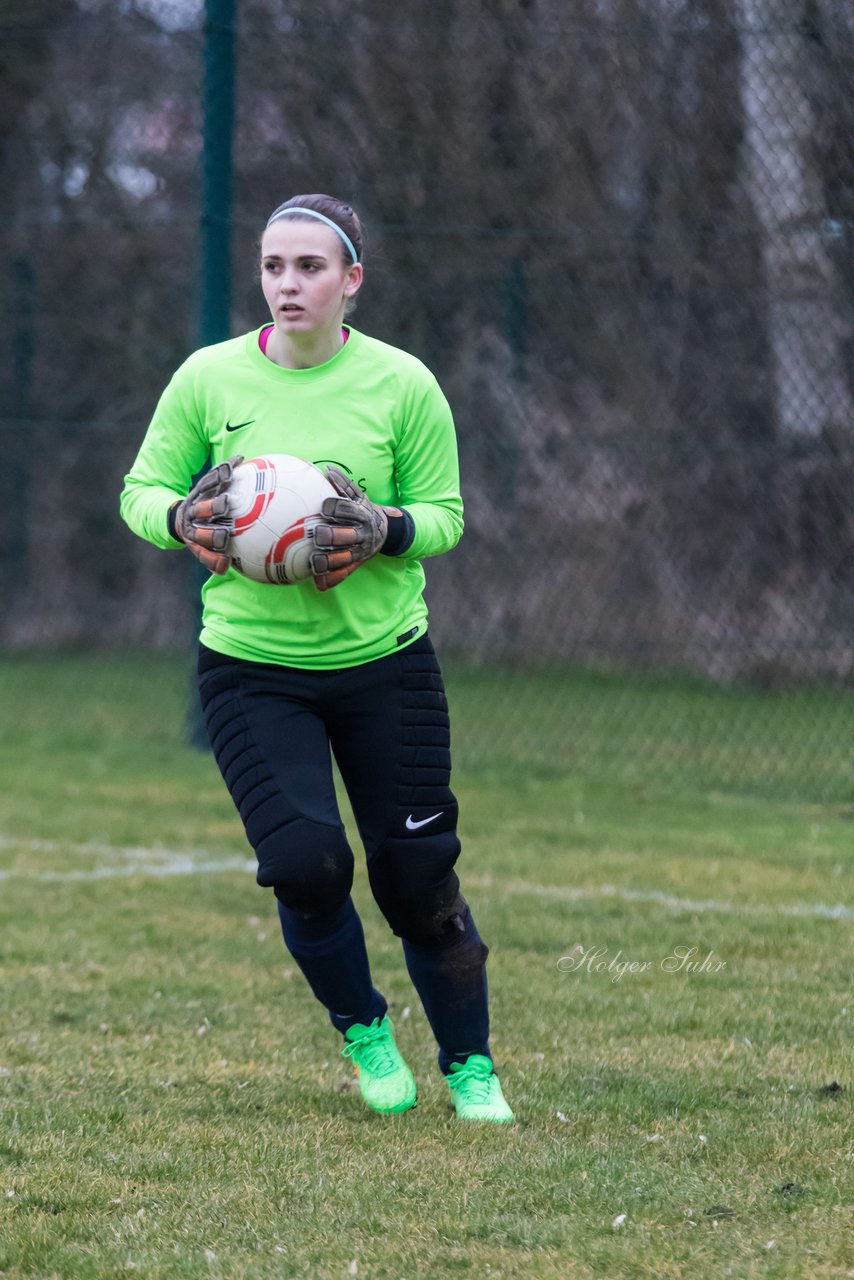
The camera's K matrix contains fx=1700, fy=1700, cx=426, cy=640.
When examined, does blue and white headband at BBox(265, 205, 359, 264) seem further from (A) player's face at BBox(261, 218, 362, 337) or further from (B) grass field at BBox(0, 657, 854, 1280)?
(B) grass field at BBox(0, 657, 854, 1280)

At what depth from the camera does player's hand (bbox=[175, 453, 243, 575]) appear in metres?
3.32

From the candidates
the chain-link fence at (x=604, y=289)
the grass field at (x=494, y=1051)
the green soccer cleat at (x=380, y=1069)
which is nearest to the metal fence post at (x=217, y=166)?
the chain-link fence at (x=604, y=289)

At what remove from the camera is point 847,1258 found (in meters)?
2.69

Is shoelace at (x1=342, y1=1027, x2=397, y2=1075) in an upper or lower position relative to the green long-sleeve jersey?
lower

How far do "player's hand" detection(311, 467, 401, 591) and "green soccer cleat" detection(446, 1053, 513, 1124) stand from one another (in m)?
1.07

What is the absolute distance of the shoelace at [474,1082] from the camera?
3.56 meters

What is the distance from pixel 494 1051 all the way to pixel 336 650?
3.88 ft

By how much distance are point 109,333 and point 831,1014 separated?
34.5 ft

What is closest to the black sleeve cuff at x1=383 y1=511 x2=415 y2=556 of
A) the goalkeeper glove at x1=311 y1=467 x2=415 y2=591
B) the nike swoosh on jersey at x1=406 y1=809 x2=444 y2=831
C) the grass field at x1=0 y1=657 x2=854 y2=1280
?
the goalkeeper glove at x1=311 y1=467 x2=415 y2=591

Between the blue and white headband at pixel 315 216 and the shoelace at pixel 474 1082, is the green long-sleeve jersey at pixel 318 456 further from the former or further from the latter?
the shoelace at pixel 474 1082

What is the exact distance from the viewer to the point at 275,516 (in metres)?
3.27

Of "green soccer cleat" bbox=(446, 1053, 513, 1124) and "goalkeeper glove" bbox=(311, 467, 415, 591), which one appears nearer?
"goalkeeper glove" bbox=(311, 467, 415, 591)

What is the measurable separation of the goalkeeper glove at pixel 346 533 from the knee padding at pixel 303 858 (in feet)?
1.59

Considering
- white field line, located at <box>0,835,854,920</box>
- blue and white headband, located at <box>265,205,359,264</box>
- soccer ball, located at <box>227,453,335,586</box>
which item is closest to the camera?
soccer ball, located at <box>227,453,335,586</box>
